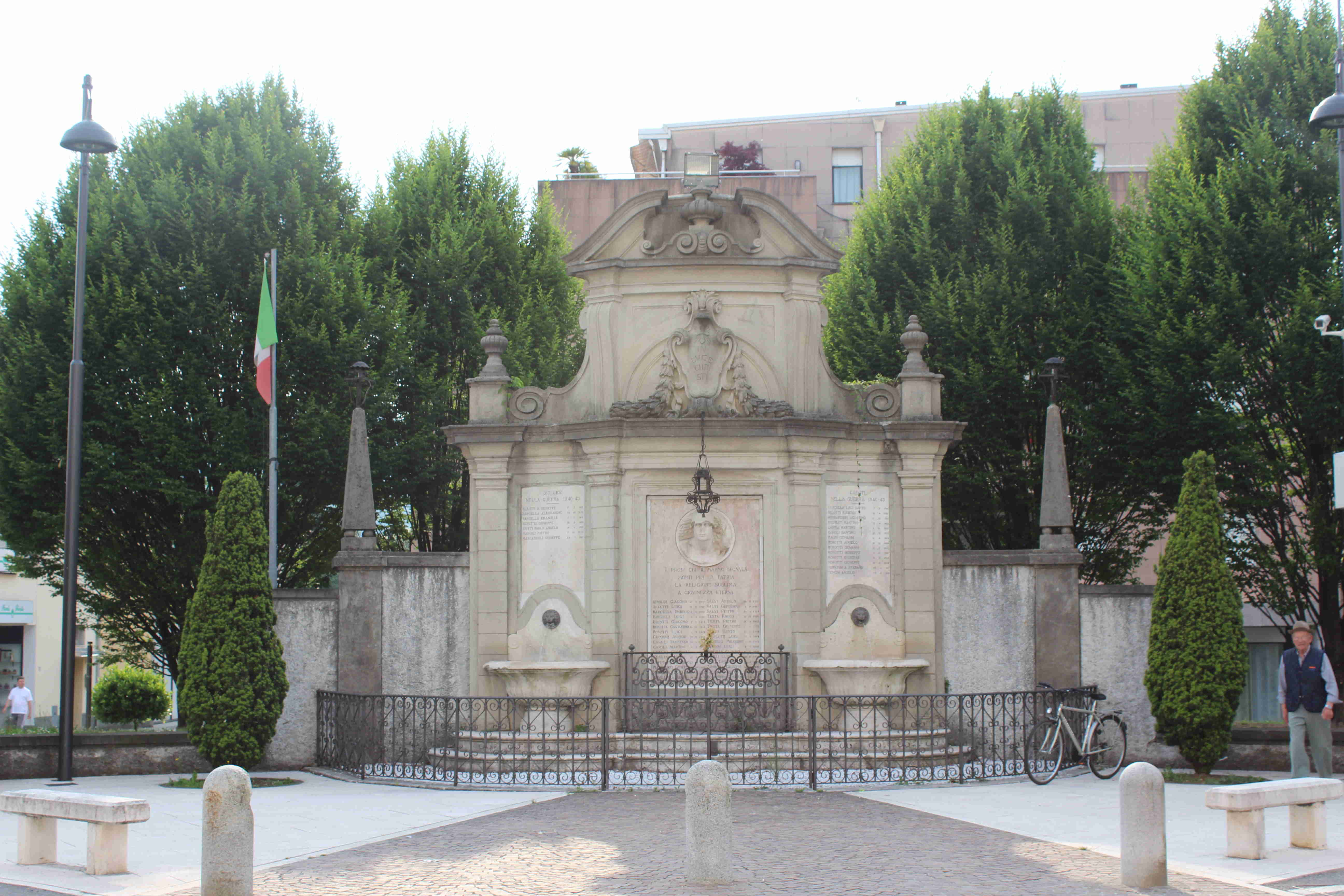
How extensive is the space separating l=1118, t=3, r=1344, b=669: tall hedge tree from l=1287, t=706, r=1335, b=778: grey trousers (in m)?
6.78

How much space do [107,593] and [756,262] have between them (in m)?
15.2

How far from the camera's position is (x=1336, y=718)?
19641 mm

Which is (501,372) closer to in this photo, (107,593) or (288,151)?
(288,151)

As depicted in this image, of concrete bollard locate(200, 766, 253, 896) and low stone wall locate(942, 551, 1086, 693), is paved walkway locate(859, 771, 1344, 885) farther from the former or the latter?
concrete bollard locate(200, 766, 253, 896)

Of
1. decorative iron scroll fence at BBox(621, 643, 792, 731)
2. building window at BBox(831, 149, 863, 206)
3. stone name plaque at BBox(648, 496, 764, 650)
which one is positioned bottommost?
decorative iron scroll fence at BBox(621, 643, 792, 731)

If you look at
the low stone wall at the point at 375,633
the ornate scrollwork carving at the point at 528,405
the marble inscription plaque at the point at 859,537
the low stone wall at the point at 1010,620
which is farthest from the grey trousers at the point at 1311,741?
the low stone wall at the point at 375,633

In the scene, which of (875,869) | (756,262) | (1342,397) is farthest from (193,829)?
(1342,397)

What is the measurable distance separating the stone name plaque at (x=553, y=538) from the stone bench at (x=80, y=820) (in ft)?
Answer: 27.8

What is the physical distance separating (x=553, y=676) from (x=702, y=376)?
4639 mm

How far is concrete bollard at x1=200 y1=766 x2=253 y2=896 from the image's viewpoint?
32.7 feet

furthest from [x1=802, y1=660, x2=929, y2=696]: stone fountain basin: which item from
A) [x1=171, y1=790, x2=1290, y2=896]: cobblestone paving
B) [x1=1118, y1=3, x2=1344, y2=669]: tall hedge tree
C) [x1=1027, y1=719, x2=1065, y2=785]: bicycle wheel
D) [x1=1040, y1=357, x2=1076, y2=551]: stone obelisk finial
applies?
[x1=1118, y1=3, x2=1344, y2=669]: tall hedge tree

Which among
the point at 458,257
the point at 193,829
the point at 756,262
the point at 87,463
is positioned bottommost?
the point at 193,829

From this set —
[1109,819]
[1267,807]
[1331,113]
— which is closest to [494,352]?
[1109,819]

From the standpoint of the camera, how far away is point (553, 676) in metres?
19.0
